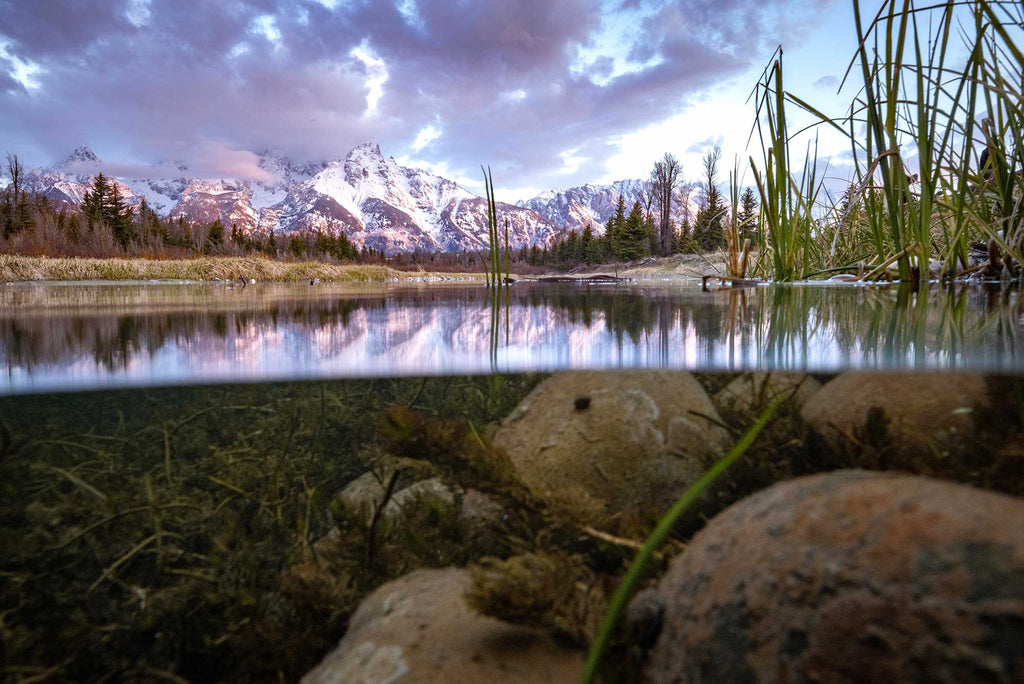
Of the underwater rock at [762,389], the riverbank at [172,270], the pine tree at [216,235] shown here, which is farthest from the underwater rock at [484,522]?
the pine tree at [216,235]

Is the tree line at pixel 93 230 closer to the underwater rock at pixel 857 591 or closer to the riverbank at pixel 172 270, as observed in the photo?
the riverbank at pixel 172 270

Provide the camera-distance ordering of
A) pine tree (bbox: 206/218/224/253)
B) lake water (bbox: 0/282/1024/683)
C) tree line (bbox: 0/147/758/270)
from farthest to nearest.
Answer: pine tree (bbox: 206/218/224/253)
tree line (bbox: 0/147/758/270)
lake water (bbox: 0/282/1024/683)

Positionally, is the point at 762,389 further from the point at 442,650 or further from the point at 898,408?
the point at 442,650

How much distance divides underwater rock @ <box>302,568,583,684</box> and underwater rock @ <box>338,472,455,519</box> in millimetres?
300

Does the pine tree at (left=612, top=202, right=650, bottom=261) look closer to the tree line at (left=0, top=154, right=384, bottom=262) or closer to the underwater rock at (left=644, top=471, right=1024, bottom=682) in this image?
the underwater rock at (left=644, top=471, right=1024, bottom=682)

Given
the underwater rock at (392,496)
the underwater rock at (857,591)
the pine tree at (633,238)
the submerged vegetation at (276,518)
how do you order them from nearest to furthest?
the underwater rock at (857,591)
the submerged vegetation at (276,518)
the underwater rock at (392,496)
the pine tree at (633,238)

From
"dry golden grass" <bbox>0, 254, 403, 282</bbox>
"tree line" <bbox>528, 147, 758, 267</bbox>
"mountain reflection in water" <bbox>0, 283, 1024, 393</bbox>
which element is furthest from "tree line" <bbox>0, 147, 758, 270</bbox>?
"mountain reflection in water" <bbox>0, 283, 1024, 393</bbox>

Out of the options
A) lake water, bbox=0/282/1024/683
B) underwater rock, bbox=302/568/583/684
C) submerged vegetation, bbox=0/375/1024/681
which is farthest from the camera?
lake water, bbox=0/282/1024/683

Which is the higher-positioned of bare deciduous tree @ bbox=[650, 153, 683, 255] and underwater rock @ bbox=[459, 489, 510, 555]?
bare deciduous tree @ bbox=[650, 153, 683, 255]

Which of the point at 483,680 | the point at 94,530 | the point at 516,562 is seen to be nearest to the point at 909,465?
the point at 516,562

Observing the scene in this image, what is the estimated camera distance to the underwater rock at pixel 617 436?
1.33 m

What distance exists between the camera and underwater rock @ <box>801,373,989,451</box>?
1008 millimetres

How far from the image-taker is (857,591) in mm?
641

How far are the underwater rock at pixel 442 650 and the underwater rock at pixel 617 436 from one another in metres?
0.34
